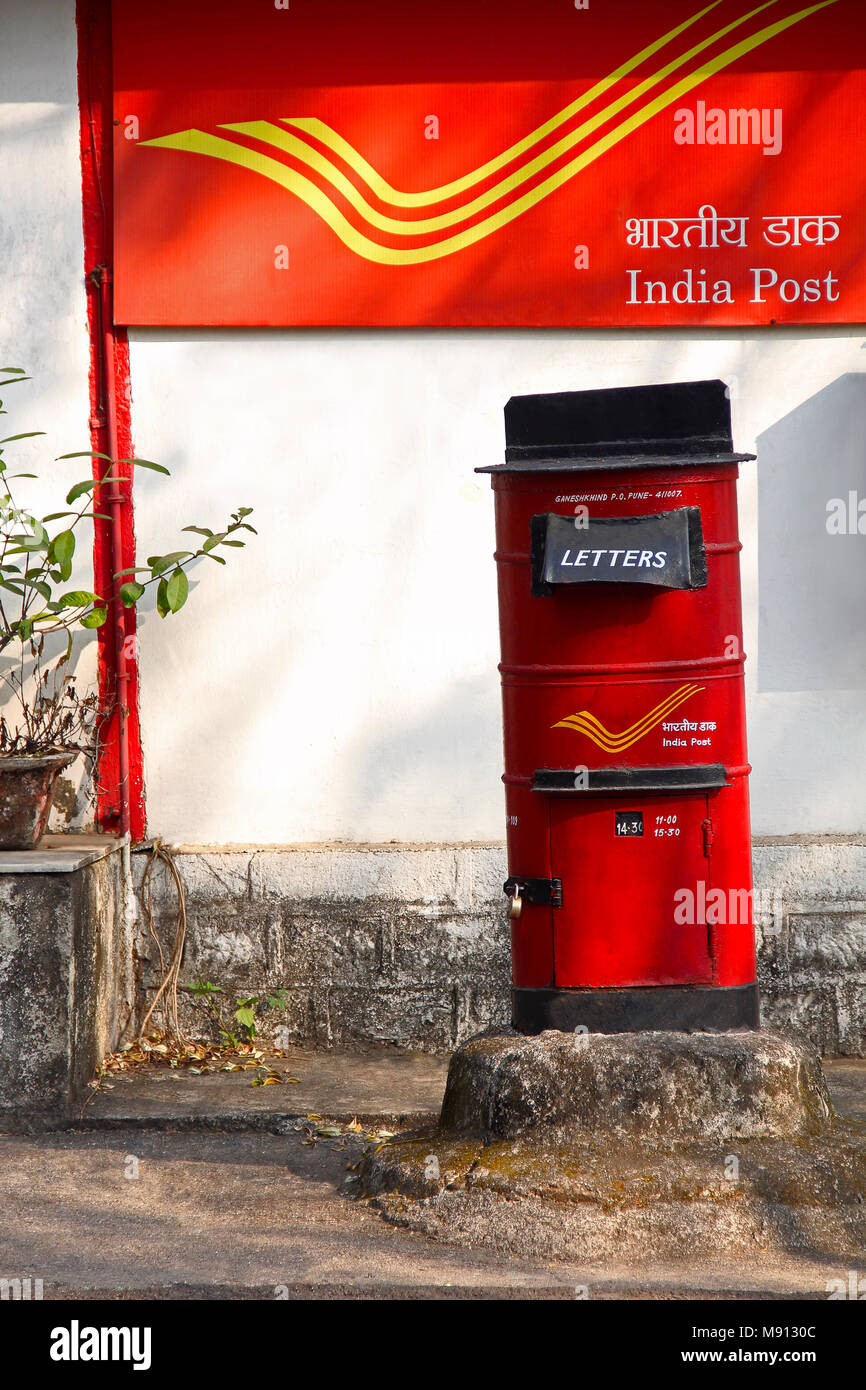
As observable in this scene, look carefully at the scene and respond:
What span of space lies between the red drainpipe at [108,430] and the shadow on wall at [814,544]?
2.67m

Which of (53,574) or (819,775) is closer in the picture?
(53,574)

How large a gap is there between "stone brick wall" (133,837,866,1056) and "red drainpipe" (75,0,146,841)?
0.52 metres

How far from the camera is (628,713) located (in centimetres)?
407

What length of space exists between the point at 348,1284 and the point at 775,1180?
1.19 m

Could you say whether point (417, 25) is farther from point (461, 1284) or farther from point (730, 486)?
point (461, 1284)

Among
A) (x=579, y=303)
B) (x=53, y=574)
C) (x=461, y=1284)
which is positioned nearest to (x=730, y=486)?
(x=579, y=303)

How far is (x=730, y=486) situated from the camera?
13.6ft

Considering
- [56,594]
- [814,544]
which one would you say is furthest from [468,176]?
[56,594]

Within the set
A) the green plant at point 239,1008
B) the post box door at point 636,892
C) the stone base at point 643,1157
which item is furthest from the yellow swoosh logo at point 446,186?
the stone base at point 643,1157

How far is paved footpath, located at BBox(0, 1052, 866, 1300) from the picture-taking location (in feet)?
11.7

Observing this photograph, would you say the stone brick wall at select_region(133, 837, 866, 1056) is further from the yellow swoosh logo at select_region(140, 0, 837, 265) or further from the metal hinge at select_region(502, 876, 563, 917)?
the yellow swoosh logo at select_region(140, 0, 837, 265)

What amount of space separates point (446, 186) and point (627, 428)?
2.14m

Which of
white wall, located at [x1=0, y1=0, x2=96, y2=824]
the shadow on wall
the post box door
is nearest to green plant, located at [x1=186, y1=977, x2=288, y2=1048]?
white wall, located at [x1=0, y1=0, x2=96, y2=824]

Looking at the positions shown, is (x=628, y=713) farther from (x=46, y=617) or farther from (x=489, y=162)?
(x=489, y=162)
